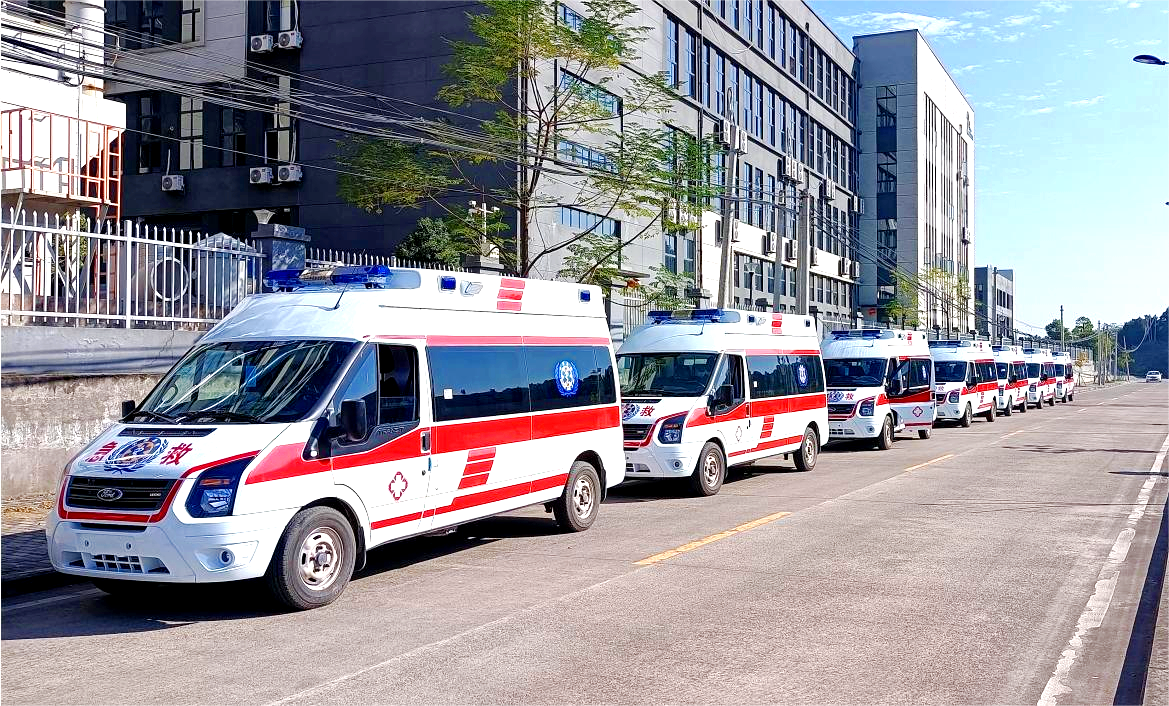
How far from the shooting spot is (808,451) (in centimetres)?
1930

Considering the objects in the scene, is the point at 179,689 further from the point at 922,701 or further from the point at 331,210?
the point at 331,210

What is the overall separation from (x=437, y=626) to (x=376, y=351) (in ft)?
8.15

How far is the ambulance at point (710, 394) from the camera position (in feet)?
49.2

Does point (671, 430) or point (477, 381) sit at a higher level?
point (477, 381)

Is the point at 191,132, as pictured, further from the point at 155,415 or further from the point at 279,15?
the point at 155,415

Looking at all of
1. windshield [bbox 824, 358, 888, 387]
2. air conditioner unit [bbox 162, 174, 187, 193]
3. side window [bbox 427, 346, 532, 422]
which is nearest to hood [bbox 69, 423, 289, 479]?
side window [bbox 427, 346, 532, 422]

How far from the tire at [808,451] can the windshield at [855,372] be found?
A: 237 inches

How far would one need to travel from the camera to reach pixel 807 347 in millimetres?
19469

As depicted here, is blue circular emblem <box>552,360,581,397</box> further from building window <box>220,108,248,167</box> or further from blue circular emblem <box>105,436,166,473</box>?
building window <box>220,108,248,167</box>

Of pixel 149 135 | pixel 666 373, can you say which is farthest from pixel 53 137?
pixel 149 135

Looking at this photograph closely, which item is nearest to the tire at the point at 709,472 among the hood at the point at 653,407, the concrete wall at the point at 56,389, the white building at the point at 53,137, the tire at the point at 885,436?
the hood at the point at 653,407

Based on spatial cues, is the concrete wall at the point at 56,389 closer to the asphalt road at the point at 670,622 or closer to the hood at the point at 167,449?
the asphalt road at the point at 670,622

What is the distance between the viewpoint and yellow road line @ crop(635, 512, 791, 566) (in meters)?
10.5

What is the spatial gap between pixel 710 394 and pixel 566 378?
419cm
